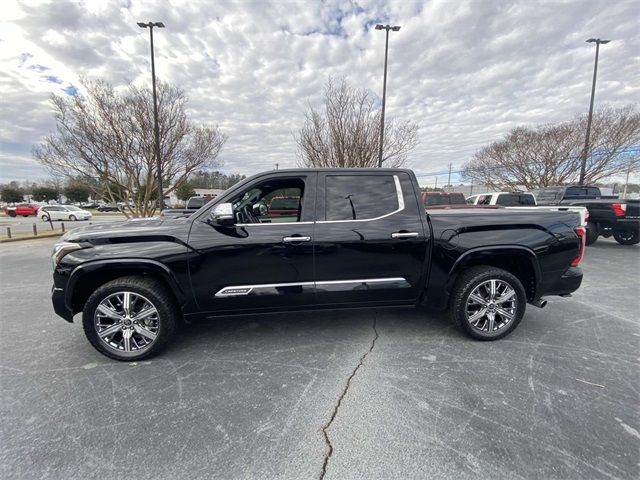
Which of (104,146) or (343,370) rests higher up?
(104,146)

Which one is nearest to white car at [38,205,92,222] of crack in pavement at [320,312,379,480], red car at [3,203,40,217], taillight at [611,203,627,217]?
red car at [3,203,40,217]

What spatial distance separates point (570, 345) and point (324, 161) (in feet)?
39.6

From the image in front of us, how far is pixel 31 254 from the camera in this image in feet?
31.3

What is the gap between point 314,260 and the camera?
3119mm

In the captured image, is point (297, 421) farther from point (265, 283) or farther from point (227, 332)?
point (227, 332)

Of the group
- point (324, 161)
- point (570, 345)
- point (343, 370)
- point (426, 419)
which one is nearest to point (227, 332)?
point (343, 370)

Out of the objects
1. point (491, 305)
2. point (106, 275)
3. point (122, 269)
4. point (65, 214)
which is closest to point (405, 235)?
point (491, 305)

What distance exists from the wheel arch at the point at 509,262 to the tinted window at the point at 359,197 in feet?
3.23

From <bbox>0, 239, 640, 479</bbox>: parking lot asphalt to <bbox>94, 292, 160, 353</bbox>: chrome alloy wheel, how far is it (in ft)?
0.67

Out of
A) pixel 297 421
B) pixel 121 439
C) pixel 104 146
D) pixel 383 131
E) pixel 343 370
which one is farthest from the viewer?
pixel 383 131

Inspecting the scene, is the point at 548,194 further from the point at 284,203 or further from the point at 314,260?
the point at 314,260

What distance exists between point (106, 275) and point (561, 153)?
29197 millimetres

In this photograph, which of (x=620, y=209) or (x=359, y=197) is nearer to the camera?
(x=359, y=197)

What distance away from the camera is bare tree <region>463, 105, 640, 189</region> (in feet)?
65.9
